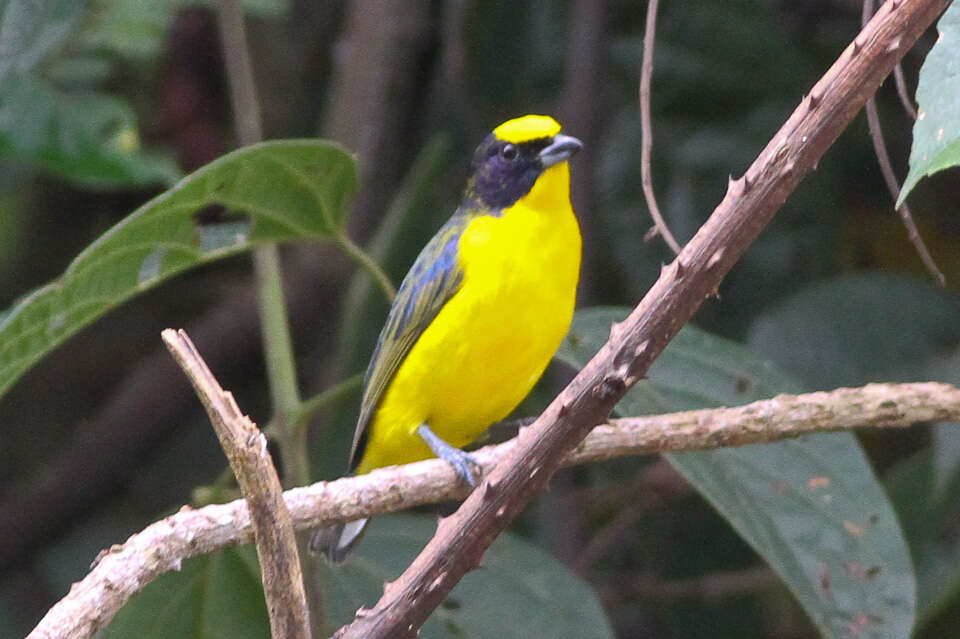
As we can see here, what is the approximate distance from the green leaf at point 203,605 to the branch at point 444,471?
66 cm

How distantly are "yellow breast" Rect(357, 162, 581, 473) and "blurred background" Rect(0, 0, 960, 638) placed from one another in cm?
58

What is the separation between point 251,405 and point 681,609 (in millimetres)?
1414

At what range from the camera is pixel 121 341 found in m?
3.96

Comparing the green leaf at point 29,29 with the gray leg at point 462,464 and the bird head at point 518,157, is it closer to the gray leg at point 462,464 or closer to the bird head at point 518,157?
the bird head at point 518,157

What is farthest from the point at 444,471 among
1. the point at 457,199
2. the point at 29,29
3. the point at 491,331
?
the point at 457,199

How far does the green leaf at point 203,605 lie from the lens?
6.88 ft

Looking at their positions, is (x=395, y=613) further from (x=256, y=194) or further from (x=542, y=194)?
(x=542, y=194)

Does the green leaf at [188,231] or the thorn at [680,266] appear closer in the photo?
the thorn at [680,266]

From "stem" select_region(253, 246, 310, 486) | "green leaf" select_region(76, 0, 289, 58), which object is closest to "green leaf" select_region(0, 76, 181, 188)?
"green leaf" select_region(76, 0, 289, 58)

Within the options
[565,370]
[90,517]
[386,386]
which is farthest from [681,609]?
[90,517]

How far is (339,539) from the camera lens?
7.45 feet

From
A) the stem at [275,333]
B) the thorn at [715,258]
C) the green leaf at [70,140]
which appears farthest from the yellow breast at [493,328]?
the thorn at [715,258]

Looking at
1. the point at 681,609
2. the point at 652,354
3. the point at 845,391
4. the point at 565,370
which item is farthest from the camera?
the point at 681,609

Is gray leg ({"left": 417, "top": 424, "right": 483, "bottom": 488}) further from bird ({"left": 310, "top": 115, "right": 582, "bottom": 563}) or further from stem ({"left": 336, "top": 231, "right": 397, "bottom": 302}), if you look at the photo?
stem ({"left": 336, "top": 231, "right": 397, "bottom": 302})
